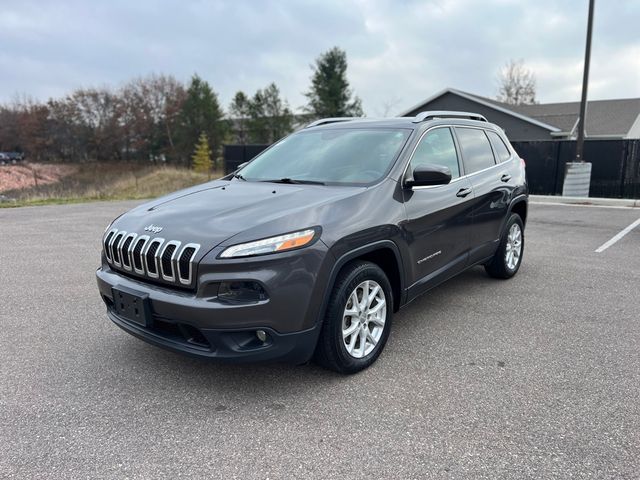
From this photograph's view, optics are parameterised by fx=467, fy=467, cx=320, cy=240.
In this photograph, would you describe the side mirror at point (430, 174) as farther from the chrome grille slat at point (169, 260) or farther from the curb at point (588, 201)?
the curb at point (588, 201)

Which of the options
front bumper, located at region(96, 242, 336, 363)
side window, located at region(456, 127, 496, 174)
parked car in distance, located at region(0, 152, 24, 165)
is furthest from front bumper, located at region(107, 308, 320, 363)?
parked car in distance, located at region(0, 152, 24, 165)

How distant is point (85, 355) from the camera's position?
3.60 m

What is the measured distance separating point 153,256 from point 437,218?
2.24 meters

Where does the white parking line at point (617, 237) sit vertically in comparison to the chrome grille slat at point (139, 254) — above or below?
below

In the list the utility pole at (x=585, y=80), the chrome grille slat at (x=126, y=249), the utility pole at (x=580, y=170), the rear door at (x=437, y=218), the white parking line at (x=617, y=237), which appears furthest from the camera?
the utility pole at (x=580, y=170)

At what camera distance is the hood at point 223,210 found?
2826 mm

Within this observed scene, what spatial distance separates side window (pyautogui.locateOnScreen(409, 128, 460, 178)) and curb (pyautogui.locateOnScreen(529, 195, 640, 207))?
1152cm

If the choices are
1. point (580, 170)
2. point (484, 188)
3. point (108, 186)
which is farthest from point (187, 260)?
point (108, 186)

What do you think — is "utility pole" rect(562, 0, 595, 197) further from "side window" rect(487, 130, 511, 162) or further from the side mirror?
the side mirror

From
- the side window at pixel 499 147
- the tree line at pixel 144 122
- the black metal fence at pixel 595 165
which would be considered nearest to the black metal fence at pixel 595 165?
the black metal fence at pixel 595 165

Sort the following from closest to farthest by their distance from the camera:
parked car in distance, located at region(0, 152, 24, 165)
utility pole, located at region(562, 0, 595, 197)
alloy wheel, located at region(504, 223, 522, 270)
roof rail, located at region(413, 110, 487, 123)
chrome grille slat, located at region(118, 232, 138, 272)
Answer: chrome grille slat, located at region(118, 232, 138, 272), roof rail, located at region(413, 110, 487, 123), alloy wheel, located at region(504, 223, 522, 270), utility pole, located at region(562, 0, 595, 197), parked car in distance, located at region(0, 152, 24, 165)

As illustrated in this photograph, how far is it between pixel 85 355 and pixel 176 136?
183ft

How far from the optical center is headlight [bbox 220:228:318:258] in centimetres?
267

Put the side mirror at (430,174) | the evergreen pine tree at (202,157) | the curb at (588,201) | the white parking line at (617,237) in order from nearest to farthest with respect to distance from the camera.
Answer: the side mirror at (430,174), the white parking line at (617,237), the curb at (588,201), the evergreen pine tree at (202,157)
